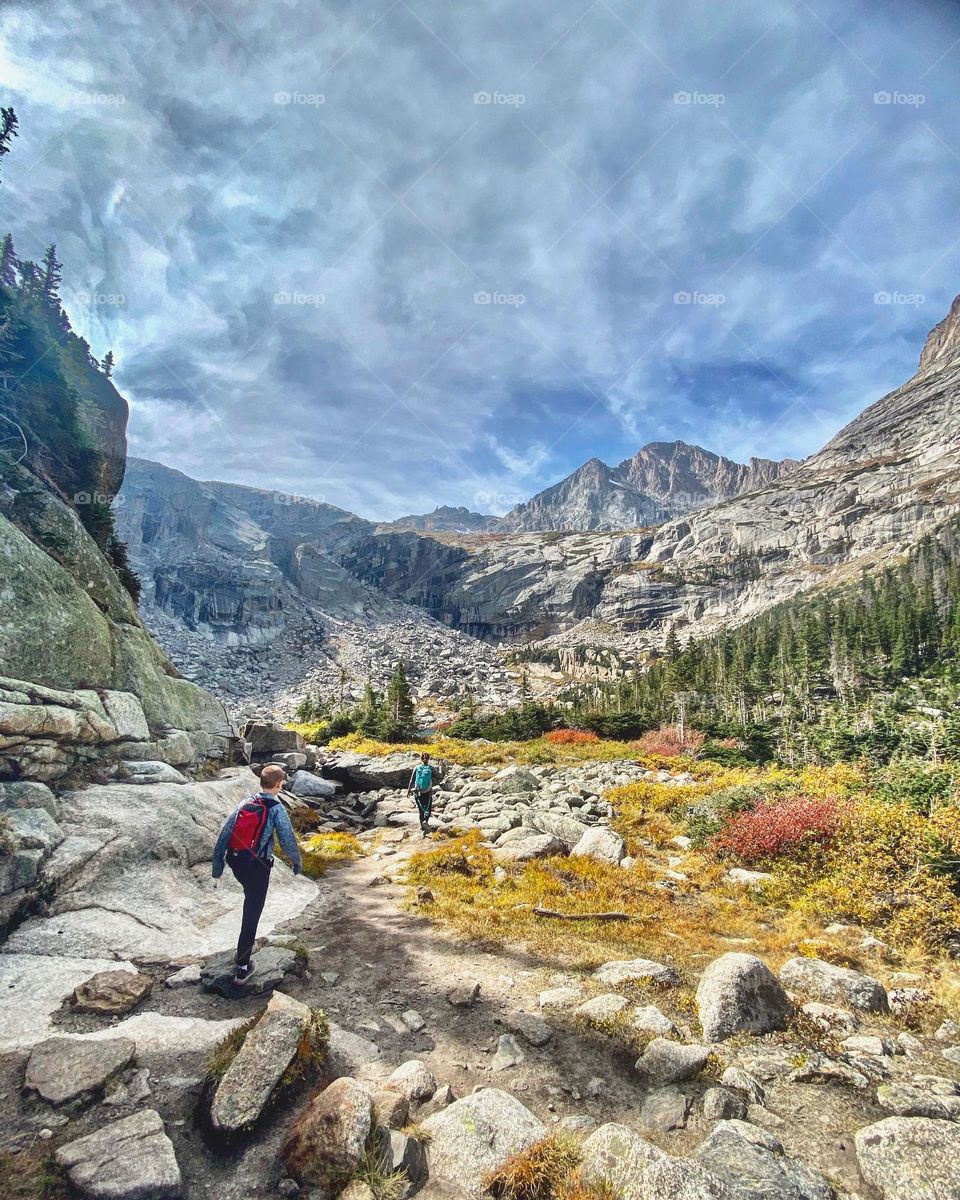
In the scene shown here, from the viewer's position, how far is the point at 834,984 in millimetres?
6734

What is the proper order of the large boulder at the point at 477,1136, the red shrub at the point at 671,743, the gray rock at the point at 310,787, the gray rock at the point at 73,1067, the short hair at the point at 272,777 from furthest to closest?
1. the red shrub at the point at 671,743
2. the gray rock at the point at 310,787
3. the short hair at the point at 272,777
4. the gray rock at the point at 73,1067
5. the large boulder at the point at 477,1136

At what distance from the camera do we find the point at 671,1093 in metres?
5.00

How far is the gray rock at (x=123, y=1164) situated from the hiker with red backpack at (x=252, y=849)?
274 cm

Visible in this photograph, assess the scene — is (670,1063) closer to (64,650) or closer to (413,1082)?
(413,1082)

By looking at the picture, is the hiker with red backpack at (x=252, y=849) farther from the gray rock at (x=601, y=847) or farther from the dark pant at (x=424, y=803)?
the dark pant at (x=424, y=803)

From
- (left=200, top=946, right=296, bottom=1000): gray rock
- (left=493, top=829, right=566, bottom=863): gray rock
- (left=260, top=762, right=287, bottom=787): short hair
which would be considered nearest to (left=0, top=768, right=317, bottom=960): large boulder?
(left=200, top=946, right=296, bottom=1000): gray rock

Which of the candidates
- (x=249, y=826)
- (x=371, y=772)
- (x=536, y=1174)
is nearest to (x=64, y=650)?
(x=249, y=826)

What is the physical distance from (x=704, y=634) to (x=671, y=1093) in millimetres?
189454

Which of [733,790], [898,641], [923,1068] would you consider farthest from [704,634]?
[923,1068]

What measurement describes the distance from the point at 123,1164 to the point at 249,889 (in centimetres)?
340

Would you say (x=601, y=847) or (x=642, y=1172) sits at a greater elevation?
(x=642, y=1172)

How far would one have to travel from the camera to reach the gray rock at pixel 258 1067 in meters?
4.18

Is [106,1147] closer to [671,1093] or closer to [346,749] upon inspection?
[671,1093]

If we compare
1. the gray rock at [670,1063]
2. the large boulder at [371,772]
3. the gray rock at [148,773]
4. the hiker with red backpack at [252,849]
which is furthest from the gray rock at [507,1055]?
the large boulder at [371,772]
